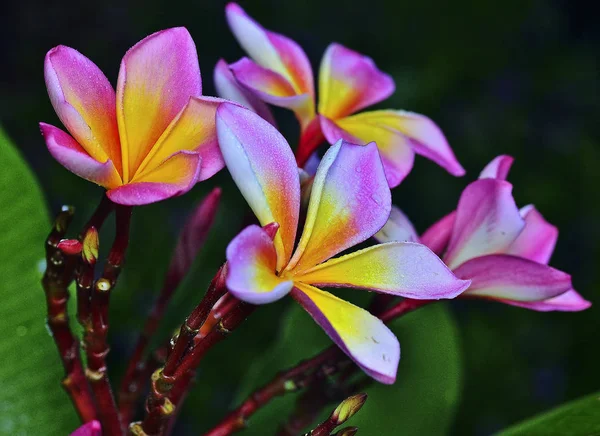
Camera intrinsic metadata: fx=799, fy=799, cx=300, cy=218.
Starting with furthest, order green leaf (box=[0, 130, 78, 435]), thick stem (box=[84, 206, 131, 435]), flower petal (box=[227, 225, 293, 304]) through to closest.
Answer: green leaf (box=[0, 130, 78, 435]) < thick stem (box=[84, 206, 131, 435]) < flower petal (box=[227, 225, 293, 304])

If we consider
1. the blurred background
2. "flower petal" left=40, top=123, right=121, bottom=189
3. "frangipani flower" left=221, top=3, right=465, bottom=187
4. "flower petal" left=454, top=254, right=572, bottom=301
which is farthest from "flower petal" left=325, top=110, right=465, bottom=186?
the blurred background

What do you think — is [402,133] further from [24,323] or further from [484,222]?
[24,323]

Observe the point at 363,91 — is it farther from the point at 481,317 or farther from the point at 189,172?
the point at 481,317

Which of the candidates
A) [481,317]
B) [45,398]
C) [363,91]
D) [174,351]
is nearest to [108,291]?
[174,351]

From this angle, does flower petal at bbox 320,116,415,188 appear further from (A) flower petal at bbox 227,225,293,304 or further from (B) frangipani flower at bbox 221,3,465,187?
(A) flower petal at bbox 227,225,293,304

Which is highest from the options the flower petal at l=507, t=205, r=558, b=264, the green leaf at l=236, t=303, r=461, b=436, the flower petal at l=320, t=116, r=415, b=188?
the flower petal at l=320, t=116, r=415, b=188
